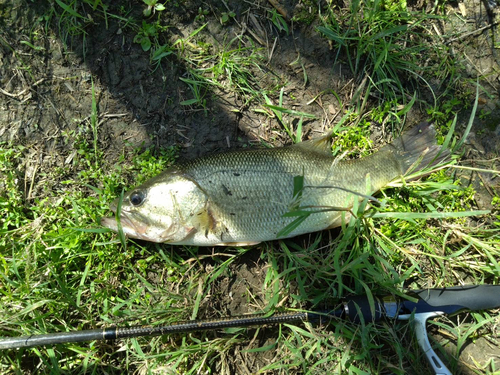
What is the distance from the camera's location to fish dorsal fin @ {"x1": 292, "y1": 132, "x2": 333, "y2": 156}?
317cm

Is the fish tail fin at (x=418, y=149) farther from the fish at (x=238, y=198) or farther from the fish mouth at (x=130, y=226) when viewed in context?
the fish mouth at (x=130, y=226)

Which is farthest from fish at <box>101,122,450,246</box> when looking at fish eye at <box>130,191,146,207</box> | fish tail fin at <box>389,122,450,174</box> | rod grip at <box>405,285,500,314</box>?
rod grip at <box>405,285,500,314</box>

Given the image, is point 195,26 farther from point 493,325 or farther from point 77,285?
point 493,325

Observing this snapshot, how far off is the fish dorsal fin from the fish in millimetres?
113

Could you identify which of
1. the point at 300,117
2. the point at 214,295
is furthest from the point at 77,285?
the point at 300,117

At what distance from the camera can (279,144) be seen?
11.2ft

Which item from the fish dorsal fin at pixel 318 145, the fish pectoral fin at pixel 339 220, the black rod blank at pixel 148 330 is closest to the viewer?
the black rod blank at pixel 148 330

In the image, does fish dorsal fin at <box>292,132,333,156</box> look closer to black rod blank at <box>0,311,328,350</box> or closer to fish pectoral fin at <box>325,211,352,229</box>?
fish pectoral fin at <box>325,211,352,229</box>

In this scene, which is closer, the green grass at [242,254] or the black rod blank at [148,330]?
the black rod blank at [148,330]

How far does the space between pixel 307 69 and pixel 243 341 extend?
2.78 metres

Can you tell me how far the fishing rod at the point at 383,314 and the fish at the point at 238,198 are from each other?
68cm

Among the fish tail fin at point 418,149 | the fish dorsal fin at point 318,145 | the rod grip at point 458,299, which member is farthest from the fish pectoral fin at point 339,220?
the rod grip at point 458,299

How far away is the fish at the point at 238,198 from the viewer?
295 cm

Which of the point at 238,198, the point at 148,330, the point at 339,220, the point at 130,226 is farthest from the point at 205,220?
the point at 339,220
